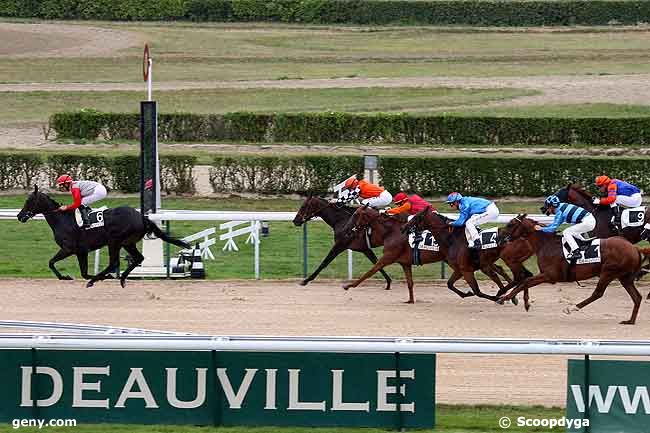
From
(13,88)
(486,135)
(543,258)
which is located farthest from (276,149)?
(543,258)

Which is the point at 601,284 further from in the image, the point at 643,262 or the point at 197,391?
the point at 197,391

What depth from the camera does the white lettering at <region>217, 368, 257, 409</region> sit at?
8.56 m

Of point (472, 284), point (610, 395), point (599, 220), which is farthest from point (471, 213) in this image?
point (610, 395)

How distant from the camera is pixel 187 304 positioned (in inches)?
510

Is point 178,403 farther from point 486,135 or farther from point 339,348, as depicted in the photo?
point 486,135

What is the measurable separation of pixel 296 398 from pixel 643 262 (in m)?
5.40

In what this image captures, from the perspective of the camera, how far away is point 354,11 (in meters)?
38.7

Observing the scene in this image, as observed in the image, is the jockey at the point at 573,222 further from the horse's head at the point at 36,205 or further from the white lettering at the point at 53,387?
the white lettering at the point at 53,387

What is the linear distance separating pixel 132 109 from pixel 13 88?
398 cm

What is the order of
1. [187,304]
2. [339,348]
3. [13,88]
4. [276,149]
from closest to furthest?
[339,348] → [187,304] → [276,149] → [13,88]

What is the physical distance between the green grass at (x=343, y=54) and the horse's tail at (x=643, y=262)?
56.6 feet

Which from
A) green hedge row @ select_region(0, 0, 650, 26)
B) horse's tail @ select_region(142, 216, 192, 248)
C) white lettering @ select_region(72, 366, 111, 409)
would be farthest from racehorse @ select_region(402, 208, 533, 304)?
green hedge row @ select_region(0, 0, 650, 26)

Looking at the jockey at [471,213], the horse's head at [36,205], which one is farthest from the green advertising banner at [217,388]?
the horse's head at [36,205]

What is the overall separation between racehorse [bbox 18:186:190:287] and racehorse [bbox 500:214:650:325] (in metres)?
3.36
